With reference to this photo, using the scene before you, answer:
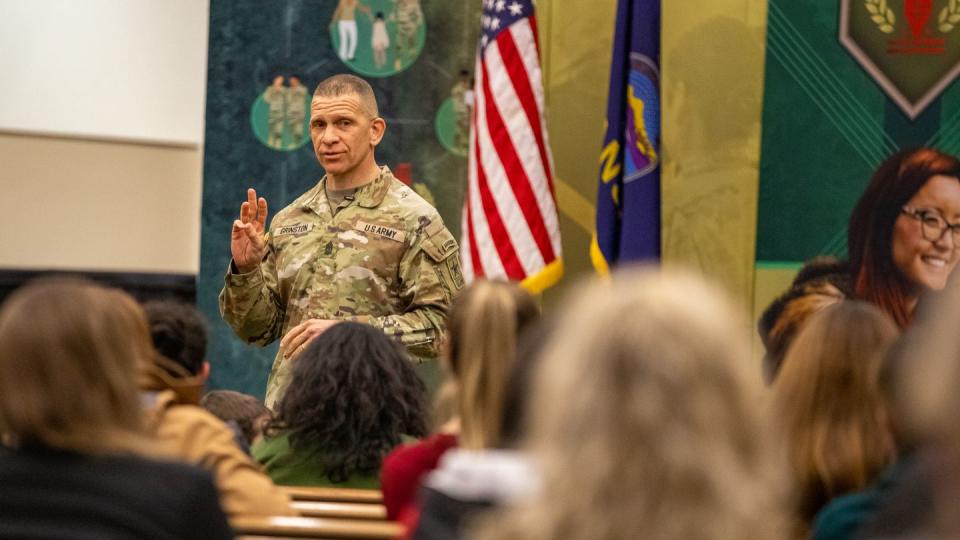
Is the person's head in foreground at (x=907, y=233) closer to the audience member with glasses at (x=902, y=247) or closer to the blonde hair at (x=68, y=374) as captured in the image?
the audience member with glasses at (x=902, y=247)

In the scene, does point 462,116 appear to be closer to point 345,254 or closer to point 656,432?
point 345,254

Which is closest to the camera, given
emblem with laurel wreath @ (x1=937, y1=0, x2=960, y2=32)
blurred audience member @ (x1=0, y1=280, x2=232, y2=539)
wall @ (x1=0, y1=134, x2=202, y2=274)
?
blurred audience member @ (x1=0, y1=280, x2=232, y2=539)

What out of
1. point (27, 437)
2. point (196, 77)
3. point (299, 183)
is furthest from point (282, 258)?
point (27, 437)

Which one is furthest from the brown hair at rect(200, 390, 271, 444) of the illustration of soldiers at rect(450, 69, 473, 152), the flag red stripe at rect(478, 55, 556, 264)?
the illustration of soldiers at rect(450, 69, 473, 152)

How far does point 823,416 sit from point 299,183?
156 inches

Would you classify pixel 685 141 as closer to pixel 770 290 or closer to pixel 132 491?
pixel 770 290

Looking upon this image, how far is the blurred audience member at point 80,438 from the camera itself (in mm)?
1824

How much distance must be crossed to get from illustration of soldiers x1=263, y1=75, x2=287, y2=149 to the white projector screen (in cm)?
36

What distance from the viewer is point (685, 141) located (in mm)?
5520

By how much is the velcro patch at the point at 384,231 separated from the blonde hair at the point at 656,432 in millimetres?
3252

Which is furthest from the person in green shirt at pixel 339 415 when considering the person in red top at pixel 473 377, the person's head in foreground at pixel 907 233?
the person's head in foreground at pixel 907 233

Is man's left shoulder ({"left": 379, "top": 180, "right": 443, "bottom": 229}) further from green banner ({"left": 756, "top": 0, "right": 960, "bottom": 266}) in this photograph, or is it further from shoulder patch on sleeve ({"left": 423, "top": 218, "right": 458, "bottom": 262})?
green banner ({"left": 756, "top": 0, "right": 960, "bottom": 266})

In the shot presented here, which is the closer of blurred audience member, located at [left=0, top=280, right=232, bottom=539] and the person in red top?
blurred audience member, located at [left=0, top=280, right=232, bottom=539]

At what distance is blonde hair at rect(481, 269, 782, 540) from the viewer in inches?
51.3
